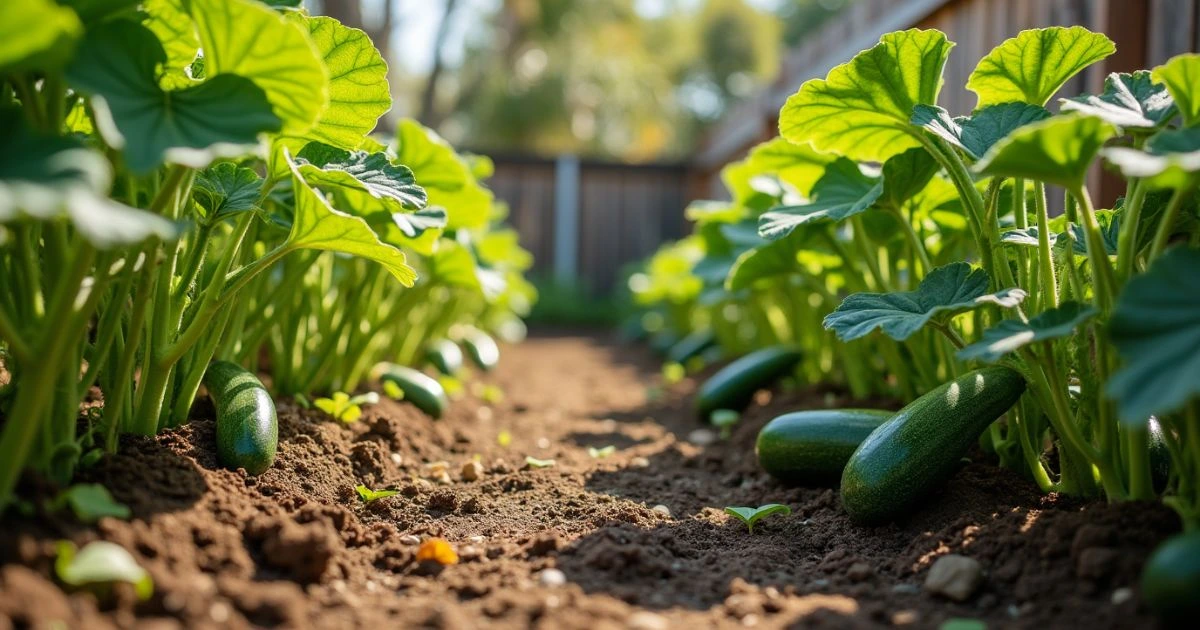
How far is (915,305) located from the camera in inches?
80.8

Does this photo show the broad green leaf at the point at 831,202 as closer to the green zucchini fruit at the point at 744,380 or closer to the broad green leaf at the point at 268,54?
the broad green leaf at the point at 268,54

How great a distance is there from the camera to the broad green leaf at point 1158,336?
1.34 m

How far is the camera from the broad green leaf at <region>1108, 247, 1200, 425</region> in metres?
1.34

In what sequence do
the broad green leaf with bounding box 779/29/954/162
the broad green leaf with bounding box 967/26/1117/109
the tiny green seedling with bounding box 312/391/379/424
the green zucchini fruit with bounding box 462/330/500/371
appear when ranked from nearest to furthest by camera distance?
the broad green leaf with bounding box 967/26/1117/109, the broad green leaf with bounding box 779/29/954/162, the tiny green seedling with bounding box 312/391/379/424, the green zucchini fruit with bounding box 462/330/500/371

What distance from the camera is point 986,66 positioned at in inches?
87.5

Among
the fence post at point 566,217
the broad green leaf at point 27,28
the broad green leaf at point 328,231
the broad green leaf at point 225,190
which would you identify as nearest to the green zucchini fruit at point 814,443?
the broad green leaf at point 328,231

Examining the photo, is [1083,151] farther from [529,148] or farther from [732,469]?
[529,148]

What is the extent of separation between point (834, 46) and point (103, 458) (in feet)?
17.4

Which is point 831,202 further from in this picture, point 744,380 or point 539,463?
point 744,380

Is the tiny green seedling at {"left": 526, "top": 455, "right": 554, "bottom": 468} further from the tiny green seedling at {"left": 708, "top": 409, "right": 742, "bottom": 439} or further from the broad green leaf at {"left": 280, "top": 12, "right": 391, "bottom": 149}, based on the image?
the broad green leaf at {"left": 280, "top": 12, "right": 391, "bottom": 149}

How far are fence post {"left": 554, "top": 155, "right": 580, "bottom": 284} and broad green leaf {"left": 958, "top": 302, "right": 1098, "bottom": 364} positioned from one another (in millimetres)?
9466

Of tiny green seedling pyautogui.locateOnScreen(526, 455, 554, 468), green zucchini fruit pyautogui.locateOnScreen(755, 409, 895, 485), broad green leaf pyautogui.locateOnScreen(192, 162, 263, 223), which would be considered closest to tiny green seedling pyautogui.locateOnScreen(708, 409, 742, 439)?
green zucchini fruit pyautogui.locateOnScreen(755, 409, 895, 485)

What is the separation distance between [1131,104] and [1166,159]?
0.54m

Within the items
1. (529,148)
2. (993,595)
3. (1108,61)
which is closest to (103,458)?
(993,595)
